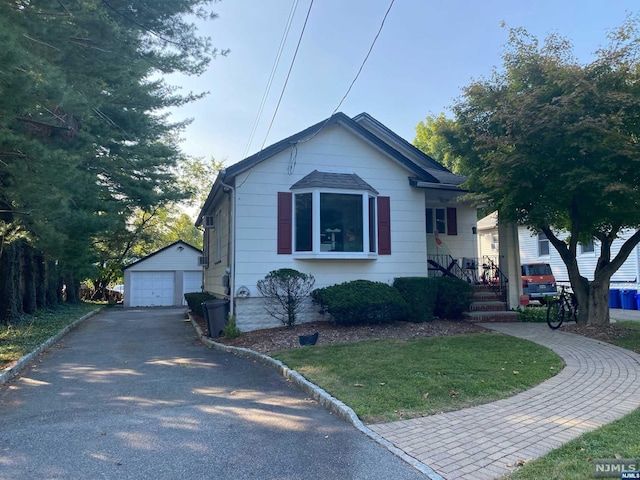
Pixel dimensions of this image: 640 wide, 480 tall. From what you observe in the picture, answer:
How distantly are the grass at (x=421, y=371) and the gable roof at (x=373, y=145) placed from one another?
4.81 metres

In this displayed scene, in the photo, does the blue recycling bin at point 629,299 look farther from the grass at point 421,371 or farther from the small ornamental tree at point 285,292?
the small ornamental tree at point 285,292

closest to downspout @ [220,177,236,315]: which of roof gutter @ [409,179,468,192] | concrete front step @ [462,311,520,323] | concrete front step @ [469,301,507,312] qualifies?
roof gutter @ [409,179,468,192]

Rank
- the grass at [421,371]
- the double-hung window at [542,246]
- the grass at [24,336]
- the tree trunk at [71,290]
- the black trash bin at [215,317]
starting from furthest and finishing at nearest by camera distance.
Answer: the tree trunk at [71,290] < the double-hung window at [542,246] < the black trash bin at [215,317] < the grass at [24,336] < the grass at [421,371]

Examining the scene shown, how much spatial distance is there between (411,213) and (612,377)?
687 cm

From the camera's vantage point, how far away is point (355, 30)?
8758mm

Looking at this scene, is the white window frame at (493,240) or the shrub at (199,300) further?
the white window frame at (493,240)

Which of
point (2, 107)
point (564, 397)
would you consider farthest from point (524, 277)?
point (2, 107)

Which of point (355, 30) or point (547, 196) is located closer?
point (355, 30)

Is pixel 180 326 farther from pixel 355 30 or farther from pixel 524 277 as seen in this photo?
pixel 524 277

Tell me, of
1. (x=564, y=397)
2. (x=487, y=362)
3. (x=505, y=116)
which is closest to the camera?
(x=564, y=397)

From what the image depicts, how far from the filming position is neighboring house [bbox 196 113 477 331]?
10953mm

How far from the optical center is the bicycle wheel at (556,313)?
422 inches

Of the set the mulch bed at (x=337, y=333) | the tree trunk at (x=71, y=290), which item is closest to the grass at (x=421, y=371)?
the mulch bed at (x=337, y=333)

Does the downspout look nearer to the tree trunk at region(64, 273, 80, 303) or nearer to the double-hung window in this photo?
the double-hung window
